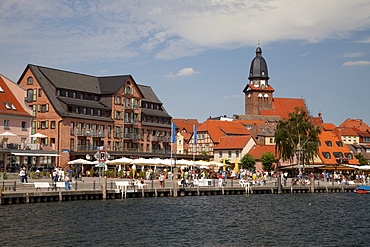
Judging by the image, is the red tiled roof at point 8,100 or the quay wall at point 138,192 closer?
the quay wall at point 138,192

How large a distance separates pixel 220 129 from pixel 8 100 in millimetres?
73966

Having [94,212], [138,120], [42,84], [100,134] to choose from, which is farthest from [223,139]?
[94,212]

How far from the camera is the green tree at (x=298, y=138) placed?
106125mm

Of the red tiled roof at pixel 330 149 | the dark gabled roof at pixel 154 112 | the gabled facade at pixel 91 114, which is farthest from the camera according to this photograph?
the red tiled roof at pixel 330 149

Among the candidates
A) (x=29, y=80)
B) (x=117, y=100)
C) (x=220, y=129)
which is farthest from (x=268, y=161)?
(x=29, y=80)

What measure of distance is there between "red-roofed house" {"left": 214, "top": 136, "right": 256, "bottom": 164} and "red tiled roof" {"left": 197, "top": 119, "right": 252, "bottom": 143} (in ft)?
12.0

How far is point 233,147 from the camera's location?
460ft

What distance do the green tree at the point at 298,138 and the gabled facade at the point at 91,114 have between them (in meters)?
24.5

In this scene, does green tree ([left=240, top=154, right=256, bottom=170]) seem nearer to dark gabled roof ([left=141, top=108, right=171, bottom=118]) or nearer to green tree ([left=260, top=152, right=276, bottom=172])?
green tree ([left=260, top=152, right=276, bottom=172])

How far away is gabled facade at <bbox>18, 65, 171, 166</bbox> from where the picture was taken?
330ft

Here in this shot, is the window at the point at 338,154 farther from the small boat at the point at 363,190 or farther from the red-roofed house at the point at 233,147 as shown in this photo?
the small boat at the point at 363,190

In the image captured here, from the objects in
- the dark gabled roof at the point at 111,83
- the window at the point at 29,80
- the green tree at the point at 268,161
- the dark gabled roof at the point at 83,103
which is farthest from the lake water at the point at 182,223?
the green tree at the point at 268,161

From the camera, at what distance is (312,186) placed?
269 feet

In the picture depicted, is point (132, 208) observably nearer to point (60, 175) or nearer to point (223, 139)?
point (60, 175)
